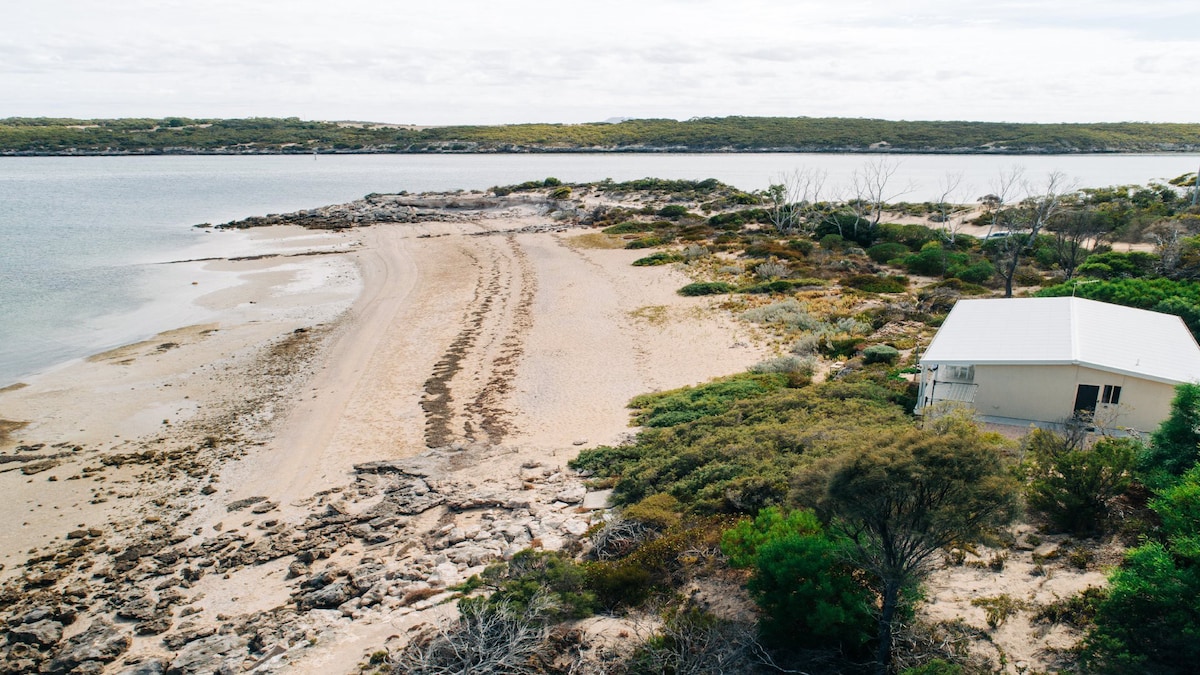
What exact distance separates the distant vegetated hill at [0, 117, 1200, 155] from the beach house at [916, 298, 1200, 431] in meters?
109

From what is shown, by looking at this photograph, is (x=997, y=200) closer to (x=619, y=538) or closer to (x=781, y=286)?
(x=781, y=286)

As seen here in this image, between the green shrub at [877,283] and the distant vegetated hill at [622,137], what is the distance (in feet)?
312

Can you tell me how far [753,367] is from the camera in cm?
1859

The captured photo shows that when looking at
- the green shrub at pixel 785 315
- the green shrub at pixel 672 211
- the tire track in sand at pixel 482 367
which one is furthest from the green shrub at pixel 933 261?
the green shrub at pixel 672 211

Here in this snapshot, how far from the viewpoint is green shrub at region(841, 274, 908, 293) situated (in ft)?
90.4

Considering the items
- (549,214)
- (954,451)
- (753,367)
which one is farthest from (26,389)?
(549,214)

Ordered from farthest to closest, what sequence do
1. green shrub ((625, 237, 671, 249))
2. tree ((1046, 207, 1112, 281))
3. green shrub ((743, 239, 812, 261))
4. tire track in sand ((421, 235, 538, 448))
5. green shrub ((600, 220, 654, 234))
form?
1. green shrub ((600, 220, 654, 234))
2. green shrub ((625, 237, 671, 249))
3. green shrub ((743, 239, 812, 261))
4. tree ((1046, 207, 1112, 281))
5. tire track in sand ((421, 235, 538, 448))

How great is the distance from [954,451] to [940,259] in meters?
27.1

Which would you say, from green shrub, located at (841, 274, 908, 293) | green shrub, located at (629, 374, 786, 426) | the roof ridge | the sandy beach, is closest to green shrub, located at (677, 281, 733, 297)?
the sandy beach

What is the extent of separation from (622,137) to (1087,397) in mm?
124331

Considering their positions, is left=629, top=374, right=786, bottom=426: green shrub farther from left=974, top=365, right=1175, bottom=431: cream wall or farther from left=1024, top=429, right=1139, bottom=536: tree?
left=1024, top=429, right=1139, bottom=536: tree

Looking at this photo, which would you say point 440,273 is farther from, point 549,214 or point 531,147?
point 531,147

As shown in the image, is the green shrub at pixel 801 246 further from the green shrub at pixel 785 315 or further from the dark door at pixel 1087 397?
the dark door at pixel 1087 397

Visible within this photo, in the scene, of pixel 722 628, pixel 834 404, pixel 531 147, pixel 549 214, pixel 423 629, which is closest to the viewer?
pixel 722 628
